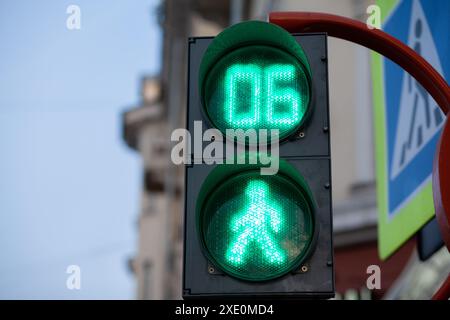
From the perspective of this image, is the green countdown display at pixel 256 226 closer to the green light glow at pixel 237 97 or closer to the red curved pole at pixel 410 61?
the green light glow at pixel 237 97

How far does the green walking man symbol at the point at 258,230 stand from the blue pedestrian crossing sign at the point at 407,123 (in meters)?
1.29

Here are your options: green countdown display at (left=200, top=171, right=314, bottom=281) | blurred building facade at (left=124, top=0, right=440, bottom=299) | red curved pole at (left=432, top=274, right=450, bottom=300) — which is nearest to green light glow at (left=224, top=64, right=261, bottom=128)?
green countdown display at (left=200, top=171, right=314, bottom=281)

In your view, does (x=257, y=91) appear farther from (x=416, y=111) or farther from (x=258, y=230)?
(x=416, y=111)

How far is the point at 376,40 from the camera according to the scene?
4.16 m

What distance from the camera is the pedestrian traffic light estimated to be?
12.4 ft

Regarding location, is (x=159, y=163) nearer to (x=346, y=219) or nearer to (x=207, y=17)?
(x=207, y=17)

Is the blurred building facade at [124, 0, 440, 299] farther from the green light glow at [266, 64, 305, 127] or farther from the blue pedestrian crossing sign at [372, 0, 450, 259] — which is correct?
the green light glow at [266, 64, 305, 127]

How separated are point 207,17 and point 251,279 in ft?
88.2

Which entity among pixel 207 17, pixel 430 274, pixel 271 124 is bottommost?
pixel 430 274

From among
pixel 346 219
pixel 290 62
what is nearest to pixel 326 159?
pixel 290 62

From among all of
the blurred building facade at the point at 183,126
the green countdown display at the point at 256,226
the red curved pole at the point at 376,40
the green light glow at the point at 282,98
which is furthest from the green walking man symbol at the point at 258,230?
the blurred building facade at the point at 183,126

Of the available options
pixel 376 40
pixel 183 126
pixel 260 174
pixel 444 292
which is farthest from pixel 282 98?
pixel 183 126

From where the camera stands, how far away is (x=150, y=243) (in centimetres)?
3759

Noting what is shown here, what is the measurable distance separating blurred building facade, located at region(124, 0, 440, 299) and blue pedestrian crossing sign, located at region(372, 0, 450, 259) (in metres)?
1.01
